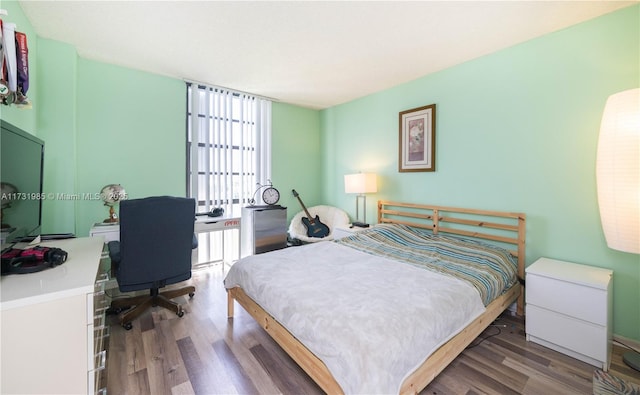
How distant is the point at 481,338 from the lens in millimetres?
2059

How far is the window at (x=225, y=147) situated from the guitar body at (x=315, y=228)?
906 millimetres

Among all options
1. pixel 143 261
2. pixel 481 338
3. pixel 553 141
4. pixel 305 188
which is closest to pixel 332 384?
pixel 481 338

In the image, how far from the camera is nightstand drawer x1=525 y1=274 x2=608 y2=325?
1.71m

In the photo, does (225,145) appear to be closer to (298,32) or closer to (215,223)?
(215,223)

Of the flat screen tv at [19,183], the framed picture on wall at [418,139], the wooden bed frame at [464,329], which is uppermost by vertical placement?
the framed picture on wall at [418,139]

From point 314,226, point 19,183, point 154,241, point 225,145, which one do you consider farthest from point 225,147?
point 19,183

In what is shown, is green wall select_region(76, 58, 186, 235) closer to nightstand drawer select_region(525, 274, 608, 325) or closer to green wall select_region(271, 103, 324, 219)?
green wall select_region(271, 103, 324, 219)

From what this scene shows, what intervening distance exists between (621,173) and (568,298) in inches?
35.7

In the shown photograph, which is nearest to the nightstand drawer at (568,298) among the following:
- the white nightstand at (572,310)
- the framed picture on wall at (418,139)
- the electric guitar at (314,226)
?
the white nightstand at (572,310)

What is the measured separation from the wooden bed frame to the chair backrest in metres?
0.55

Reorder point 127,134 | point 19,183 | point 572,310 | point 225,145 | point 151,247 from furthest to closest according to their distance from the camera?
point 225,145 → point 127,134 → point 151,247 → point 572,310 → point 19,183

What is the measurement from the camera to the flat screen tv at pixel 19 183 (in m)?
1.17

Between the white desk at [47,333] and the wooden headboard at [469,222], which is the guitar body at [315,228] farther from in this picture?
the white desk at [47,333]

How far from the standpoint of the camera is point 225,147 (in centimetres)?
378
